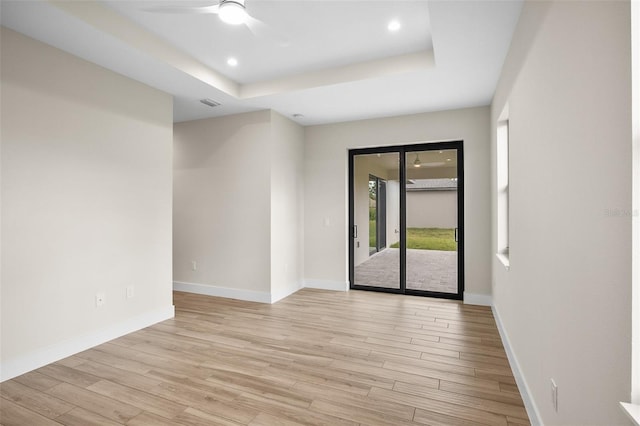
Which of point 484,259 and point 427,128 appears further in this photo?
point 427,128

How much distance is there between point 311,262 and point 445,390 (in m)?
3.27

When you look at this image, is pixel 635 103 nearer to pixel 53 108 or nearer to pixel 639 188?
pixel 639 188

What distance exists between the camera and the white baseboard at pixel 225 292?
458 cm

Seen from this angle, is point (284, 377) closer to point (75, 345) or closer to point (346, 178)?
point (75, 345)

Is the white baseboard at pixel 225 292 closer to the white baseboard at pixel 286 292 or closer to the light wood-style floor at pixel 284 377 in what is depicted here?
the white baseboard at pixel 286 292

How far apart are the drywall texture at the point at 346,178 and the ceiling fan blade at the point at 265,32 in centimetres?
226

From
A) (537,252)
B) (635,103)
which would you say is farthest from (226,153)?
(635,103)

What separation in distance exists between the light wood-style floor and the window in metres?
1.00

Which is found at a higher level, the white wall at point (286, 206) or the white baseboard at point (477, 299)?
the white wall at point (286, 206)

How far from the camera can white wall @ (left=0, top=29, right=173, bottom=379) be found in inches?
99.8

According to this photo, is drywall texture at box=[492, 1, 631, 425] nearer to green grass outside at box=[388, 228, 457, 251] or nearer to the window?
the window

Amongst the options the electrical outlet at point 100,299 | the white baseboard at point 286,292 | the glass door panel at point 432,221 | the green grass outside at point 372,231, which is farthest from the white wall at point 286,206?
the electrical outlet at point 100,299

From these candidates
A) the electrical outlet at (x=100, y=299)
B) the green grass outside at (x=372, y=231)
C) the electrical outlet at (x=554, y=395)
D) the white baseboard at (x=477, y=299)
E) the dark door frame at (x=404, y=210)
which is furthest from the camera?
the green grass outside at (x=372, y=231)

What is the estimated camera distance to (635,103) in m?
0.87
